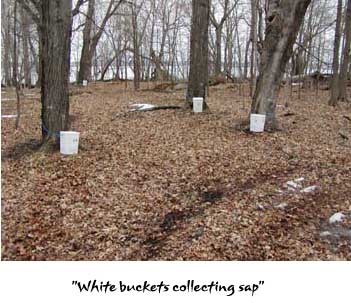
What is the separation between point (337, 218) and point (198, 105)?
4.51 metres

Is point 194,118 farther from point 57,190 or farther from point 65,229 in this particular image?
point 65,229

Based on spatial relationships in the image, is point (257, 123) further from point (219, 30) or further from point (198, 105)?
point (219, 30)

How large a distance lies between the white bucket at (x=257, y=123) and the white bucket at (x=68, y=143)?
9.49 feet

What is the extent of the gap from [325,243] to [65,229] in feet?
7.32

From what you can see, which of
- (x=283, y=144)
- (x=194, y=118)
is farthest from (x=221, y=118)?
(x=283, y=144)

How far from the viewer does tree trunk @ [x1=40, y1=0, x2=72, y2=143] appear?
4.80m

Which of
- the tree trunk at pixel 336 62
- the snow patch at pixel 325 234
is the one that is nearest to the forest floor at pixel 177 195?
the snow patch at pixel 325 234

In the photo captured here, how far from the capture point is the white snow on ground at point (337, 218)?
11.7 feet

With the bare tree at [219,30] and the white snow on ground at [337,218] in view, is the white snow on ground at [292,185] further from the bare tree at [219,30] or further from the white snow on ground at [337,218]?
the bare tree at [219,30]

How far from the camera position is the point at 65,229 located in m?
3.32

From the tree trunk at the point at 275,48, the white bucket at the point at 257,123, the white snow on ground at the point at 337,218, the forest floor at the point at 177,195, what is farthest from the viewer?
the white bucket at the point at 257,123

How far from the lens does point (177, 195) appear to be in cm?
406

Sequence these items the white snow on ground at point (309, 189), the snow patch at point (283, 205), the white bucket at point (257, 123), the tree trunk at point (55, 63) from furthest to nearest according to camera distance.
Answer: the white bucket at point (257, 123) < the tree trunk at point (55, 63) < the white snow on ground at point (309, 189) < the snow patch at point (283, 205)

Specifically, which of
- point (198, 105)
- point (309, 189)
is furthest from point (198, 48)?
point (309, 189)
